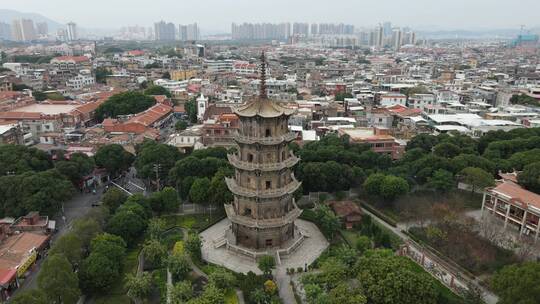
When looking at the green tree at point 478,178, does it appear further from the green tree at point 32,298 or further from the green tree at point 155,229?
the green tree at point 32,298

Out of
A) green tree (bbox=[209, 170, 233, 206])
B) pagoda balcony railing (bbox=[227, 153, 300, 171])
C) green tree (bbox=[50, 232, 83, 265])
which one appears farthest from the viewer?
green tree (bbox=[209, 170, 233, 206])

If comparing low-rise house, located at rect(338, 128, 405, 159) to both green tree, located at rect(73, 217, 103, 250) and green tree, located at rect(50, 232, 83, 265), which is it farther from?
green tree, located at rect(50, 232, 83, 265)

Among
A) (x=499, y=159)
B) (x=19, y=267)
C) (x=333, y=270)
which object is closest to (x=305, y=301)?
(x=333, y=270)

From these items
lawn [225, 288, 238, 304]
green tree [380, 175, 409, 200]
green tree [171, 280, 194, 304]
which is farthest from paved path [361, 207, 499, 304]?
green tree [171, 280, 194, 304]

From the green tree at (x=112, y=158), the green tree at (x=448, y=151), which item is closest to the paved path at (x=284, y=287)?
the green tree at (x=112, y=158)

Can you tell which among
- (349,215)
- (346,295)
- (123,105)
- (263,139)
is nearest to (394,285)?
(346,295)

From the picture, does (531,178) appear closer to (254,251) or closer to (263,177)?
(263,177)

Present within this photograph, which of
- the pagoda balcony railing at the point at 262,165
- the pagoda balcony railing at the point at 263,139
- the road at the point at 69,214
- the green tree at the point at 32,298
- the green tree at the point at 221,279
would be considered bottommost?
the road at the point at 69,214
